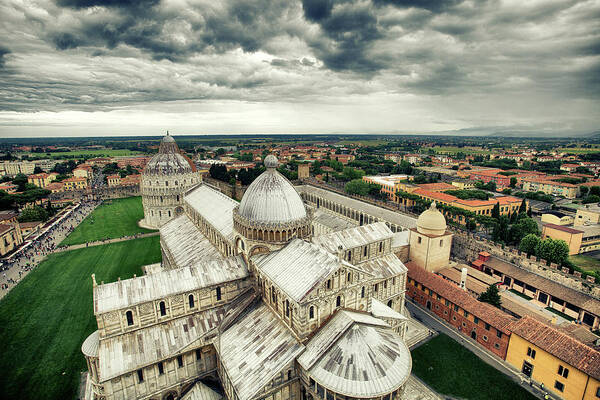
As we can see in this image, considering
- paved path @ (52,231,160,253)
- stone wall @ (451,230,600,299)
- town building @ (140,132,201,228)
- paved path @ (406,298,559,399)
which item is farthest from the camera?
town building @ (140,132,201,228)

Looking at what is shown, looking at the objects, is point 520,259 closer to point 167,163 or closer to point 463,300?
point 463,300

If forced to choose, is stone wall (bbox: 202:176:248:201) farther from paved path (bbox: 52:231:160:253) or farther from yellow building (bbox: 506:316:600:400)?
yellow building (bbox: 506:316:600:400)

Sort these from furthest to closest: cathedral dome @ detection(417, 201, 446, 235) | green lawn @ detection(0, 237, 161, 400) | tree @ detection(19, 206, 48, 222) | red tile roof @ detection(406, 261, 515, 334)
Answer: tree @ detection(19, 206, 48, 222) < cathedral dome @ detection(417, 201, 446, 235) < red tile roof @ detection(406, 261, 515, 334) < green lawn @ detection(0, 237, 161, 400)

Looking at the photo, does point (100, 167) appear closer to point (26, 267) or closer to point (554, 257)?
point (26, 267)

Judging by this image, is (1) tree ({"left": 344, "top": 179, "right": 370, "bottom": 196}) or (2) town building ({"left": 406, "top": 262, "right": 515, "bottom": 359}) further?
(1) tree ({"left": 344, "top": 179, "right": 370, "bottom": 196})

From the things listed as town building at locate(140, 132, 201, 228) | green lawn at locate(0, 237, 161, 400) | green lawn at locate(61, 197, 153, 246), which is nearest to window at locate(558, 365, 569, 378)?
green lawn at locate(0, 237, 161, 400)

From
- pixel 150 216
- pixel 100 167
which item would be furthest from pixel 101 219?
Result: pixel 100 167

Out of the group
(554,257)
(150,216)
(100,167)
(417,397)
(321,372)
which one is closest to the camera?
(321,372)
